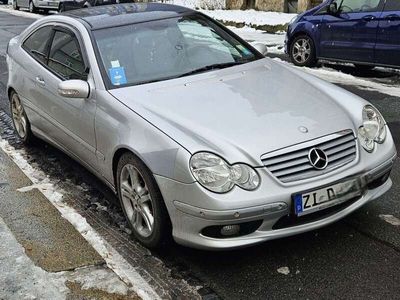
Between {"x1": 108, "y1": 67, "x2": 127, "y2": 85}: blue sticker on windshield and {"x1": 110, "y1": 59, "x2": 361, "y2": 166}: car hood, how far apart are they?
0.13 meters

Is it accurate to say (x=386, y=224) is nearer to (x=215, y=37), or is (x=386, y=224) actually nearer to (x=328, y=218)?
(x=328, y=218)

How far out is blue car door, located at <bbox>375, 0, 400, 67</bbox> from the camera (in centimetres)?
811

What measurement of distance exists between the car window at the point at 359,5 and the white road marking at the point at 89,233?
5.93 metres

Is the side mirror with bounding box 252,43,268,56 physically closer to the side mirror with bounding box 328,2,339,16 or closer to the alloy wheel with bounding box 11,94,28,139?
the alloy wheel with bounding box 11,94,28,139

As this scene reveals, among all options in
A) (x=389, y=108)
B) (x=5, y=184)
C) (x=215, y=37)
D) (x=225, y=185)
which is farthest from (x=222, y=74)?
(x=389, y=108)

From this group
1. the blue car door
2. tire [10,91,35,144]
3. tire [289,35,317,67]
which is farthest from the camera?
tire [289,35,317,67]

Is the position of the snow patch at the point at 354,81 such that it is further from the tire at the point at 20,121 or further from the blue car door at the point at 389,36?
the tire at the point at 20,121

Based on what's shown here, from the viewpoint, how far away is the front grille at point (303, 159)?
3072 mm

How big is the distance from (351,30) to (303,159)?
20.7 feet

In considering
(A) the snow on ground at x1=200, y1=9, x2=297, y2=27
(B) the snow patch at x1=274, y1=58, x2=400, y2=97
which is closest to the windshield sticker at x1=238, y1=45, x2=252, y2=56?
(B) the snow patch at x1=274, y1=58, x2=400, y2=97

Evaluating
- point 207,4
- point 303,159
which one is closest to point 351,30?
point 303,159

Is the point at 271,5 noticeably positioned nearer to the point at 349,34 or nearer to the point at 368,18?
the point at 349,34

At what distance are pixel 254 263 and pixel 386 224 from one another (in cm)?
105

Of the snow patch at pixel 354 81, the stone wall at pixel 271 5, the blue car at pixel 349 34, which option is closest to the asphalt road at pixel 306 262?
the snow patch at pixel 354 81
